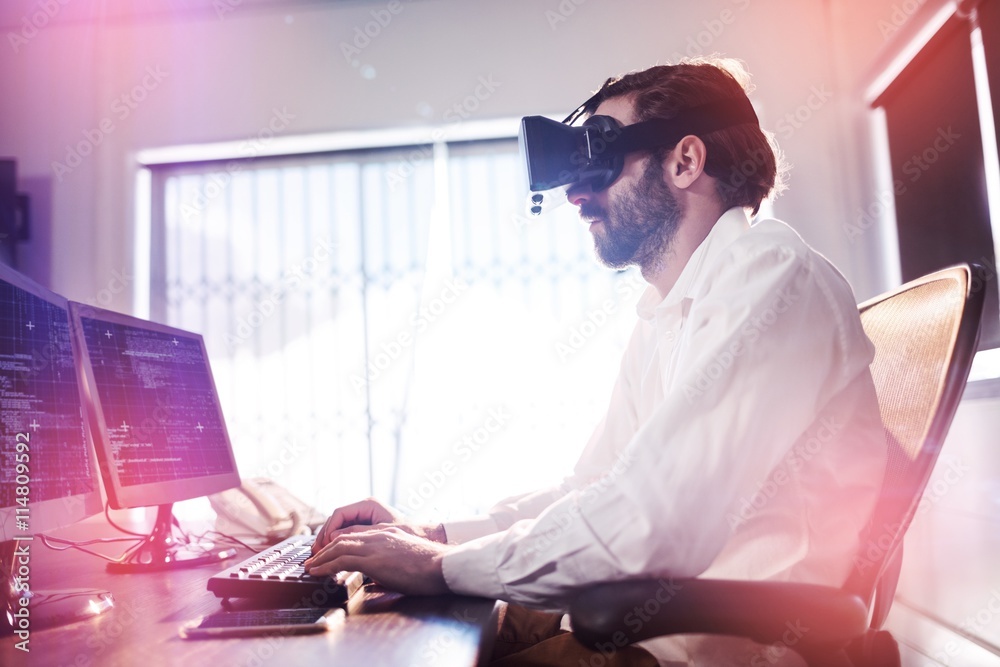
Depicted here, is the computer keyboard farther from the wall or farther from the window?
the wall

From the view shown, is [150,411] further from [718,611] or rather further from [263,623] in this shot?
[718,611]

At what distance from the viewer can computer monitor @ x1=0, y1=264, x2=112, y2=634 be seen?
908mm

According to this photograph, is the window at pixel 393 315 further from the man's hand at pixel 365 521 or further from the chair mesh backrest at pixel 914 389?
the chair mesh backrest at pixel 914 389

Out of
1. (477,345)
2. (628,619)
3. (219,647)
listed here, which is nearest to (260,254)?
(477,345)

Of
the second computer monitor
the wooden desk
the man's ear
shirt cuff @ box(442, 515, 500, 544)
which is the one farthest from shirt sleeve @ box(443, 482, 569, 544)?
A: the man's ear

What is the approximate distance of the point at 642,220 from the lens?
4.49ft

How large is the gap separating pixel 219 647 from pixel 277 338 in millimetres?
2832

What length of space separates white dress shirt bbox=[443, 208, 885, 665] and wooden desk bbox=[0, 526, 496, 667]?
9 cm

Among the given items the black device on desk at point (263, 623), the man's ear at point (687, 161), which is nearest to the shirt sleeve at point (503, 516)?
the black device on desk at point (263, 623)

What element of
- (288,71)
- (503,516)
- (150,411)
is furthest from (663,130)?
(288,71)

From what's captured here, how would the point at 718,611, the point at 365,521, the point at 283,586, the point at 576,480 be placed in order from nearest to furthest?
the point at 718,611, the point at 283,586, the point at 365,521, the point at 576,480

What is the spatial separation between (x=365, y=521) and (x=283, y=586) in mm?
353

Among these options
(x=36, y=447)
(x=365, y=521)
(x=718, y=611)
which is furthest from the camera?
(x=365, y=521)

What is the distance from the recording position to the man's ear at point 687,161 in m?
1.33
